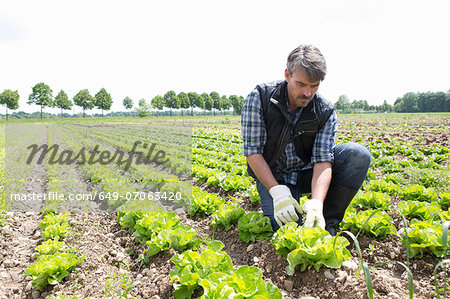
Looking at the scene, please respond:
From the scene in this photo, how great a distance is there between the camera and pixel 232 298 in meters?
1.80

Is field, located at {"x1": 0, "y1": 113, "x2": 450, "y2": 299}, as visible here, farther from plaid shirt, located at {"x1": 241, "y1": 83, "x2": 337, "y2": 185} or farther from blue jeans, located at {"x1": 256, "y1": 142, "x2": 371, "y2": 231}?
plaid shirt, located at {"x1": 241, "y1": 83, "x2": 337, "y2": 185}

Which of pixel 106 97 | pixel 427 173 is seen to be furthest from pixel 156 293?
pixel 106 97

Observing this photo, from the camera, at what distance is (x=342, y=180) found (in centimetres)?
325

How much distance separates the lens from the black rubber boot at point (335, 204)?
3.23 metres

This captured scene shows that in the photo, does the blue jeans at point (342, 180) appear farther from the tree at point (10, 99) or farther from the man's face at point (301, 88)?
the tree at point (10, 99)

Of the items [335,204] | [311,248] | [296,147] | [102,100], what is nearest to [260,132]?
[296,147]

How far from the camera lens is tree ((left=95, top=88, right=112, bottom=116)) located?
238 ft

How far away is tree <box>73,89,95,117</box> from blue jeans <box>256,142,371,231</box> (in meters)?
76.7

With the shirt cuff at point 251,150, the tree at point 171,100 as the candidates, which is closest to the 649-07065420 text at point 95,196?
the shirt cuff at point 251,150

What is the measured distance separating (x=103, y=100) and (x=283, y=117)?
7680 cm

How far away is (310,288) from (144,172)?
5294 mm

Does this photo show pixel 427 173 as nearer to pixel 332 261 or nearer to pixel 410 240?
pixel 410 240

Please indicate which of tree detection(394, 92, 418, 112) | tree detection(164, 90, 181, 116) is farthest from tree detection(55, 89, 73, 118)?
tree detection(394, 92, 418, 112)

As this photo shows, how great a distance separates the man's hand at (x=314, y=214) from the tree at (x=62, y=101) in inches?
3061
